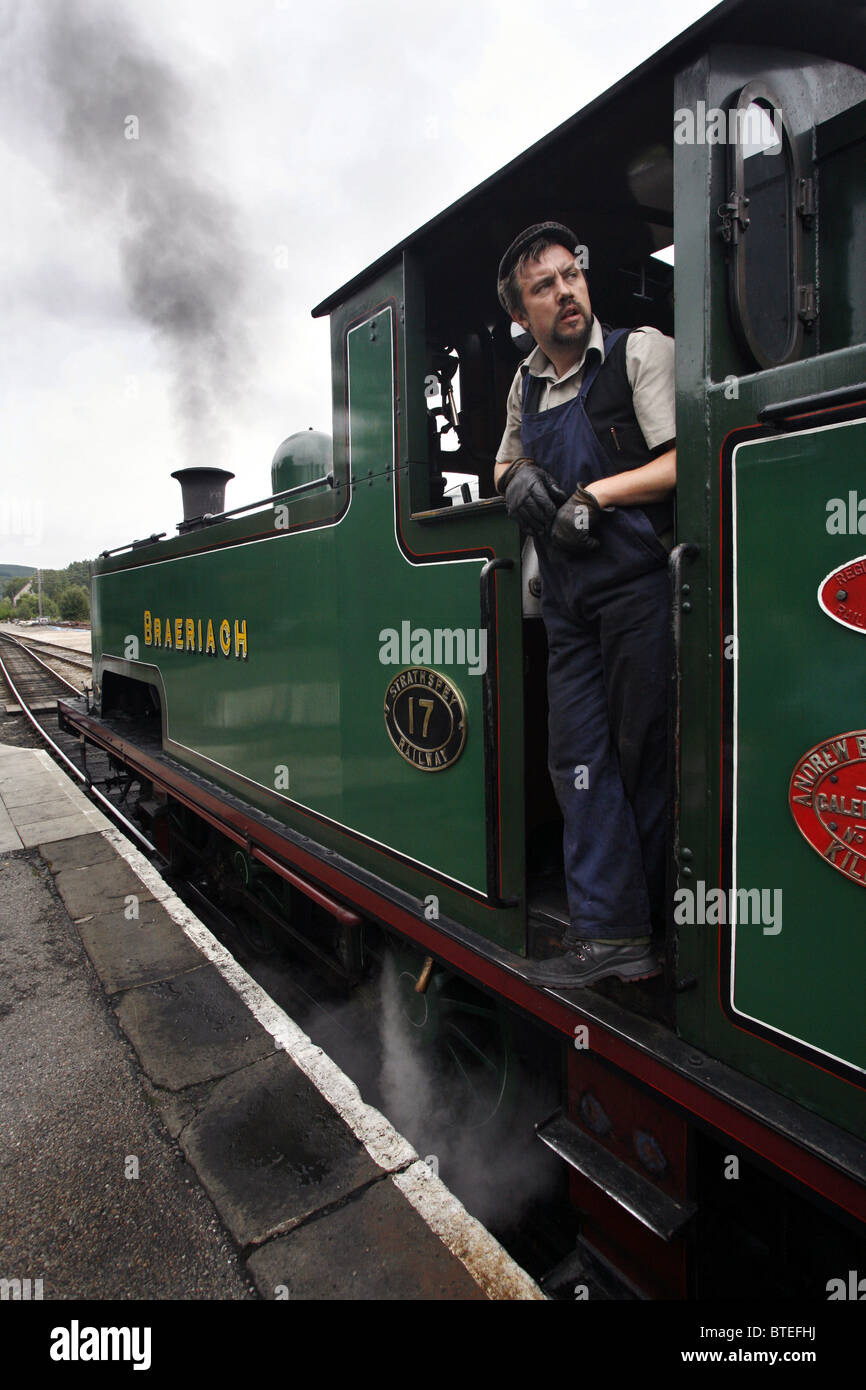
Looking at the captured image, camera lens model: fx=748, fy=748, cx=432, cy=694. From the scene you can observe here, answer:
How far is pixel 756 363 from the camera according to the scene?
153 centimetres

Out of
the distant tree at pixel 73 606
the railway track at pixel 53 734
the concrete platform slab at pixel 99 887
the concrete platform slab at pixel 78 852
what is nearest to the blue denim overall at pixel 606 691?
the concrete platform slab at pixel 99 887

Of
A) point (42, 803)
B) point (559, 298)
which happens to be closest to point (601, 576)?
point (559, 298)

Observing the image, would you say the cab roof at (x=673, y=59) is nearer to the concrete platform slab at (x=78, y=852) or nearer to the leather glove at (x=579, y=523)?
the leather glove at (x=579, y=523)

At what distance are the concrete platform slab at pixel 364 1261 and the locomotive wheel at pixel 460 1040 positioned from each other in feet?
1.84

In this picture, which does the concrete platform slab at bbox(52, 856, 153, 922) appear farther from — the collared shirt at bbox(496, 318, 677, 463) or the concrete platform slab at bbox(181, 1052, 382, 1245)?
the collared shirt at bbox(496, 318, 677, 463)

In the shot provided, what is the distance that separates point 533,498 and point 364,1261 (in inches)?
77.5

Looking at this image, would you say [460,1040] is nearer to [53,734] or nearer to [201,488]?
[201,488]

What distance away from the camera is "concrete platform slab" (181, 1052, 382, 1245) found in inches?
83.0

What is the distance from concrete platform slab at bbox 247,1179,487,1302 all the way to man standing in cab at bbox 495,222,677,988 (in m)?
0.83

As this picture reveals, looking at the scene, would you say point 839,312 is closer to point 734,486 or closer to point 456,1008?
point 734,486

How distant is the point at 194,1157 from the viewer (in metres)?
2.31

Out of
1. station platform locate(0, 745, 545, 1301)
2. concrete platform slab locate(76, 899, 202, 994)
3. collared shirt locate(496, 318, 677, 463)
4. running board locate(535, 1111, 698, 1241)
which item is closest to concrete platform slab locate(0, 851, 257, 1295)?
station platform locate(0, 745, 545, 1301)

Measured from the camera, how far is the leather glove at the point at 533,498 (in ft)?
5.68
